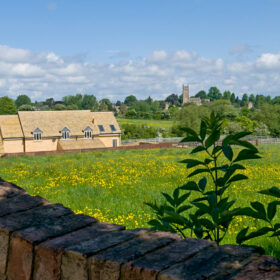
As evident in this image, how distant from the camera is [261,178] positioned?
12.9 meters

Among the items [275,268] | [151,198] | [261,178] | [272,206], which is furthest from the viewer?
[261,178]

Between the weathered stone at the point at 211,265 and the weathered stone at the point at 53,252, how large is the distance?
0.61 meters

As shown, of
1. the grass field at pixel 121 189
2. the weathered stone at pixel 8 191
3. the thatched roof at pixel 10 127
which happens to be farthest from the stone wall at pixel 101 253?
the thatched roof at pixel 10 127

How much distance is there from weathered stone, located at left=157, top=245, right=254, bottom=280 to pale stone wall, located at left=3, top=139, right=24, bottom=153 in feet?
133

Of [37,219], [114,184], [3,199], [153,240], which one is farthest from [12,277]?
[114,184]

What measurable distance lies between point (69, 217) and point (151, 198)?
7114 mm

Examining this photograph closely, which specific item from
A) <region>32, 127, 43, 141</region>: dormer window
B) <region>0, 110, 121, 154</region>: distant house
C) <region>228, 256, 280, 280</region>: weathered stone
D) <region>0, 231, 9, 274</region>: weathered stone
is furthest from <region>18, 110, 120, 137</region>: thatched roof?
<region>228, 256, 280, 280</region>: weathered stone

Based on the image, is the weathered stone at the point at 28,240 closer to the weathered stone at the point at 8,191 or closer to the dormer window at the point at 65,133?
the weathered stone at the point at 8,191

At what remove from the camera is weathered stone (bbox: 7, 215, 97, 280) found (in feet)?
6.20

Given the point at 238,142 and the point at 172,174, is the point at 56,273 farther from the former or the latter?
the point at 172,174

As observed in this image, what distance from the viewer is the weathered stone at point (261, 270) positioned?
130cm

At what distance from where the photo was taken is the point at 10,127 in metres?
40.2

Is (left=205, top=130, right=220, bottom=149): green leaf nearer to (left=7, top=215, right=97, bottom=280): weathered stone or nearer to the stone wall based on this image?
the stone wall

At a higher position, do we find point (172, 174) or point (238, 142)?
point (238, 142)
